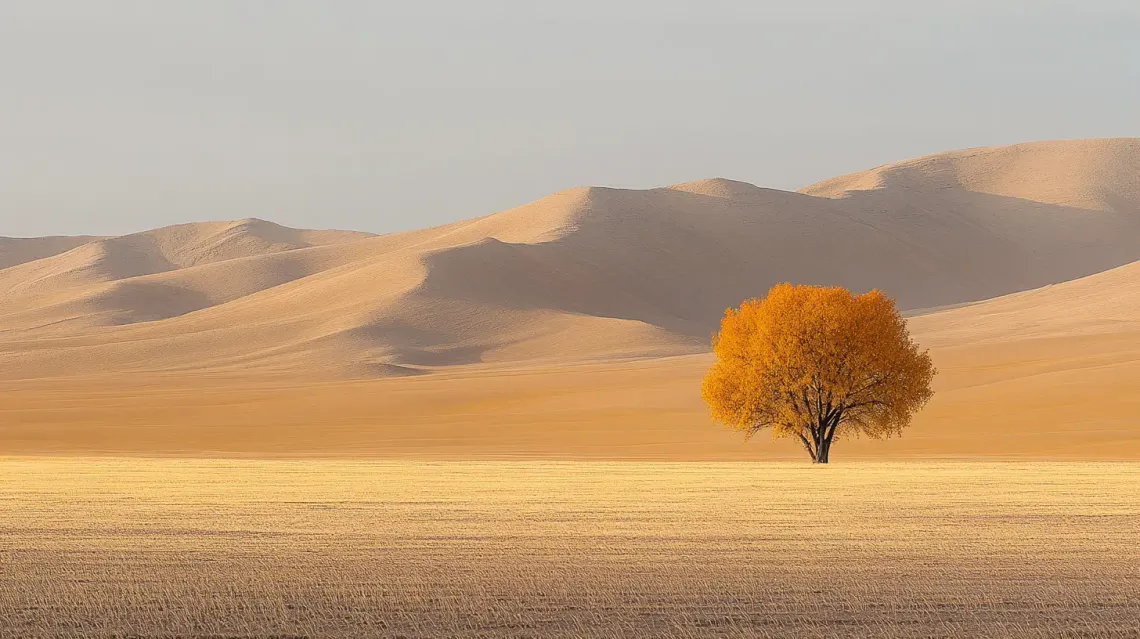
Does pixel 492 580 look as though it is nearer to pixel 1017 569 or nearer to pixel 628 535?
pixel 628 535

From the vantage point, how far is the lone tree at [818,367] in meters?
49.2

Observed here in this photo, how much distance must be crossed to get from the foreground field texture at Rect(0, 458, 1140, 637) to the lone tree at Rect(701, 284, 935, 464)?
14267 mm

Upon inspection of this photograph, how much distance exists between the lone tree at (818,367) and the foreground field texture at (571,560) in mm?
14267

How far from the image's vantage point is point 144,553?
2022 cm

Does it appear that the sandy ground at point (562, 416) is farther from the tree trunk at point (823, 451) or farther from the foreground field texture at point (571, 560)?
the foreground field texture at point (571, 560)

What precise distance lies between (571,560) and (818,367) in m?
31.6

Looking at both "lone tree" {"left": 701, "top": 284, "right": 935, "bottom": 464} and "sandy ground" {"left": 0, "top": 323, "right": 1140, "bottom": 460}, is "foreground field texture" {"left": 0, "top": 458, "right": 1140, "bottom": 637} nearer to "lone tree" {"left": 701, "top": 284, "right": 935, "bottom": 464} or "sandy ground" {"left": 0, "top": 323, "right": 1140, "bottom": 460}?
"lone tree" {"left": 701, "top": 284, "right": 935, "bottom": 464}

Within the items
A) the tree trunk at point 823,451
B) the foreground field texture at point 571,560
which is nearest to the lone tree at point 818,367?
the tree trunk at point 823,451

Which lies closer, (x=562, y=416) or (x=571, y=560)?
(x=571, y=560)

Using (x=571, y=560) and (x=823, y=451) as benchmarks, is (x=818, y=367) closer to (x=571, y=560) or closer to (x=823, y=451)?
(x=823, y=451)

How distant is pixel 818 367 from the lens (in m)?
49.5

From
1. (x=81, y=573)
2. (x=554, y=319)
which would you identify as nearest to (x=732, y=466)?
(x=81, y=573)

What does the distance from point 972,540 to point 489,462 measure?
29.8 m

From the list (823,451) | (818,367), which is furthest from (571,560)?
(823,451)
